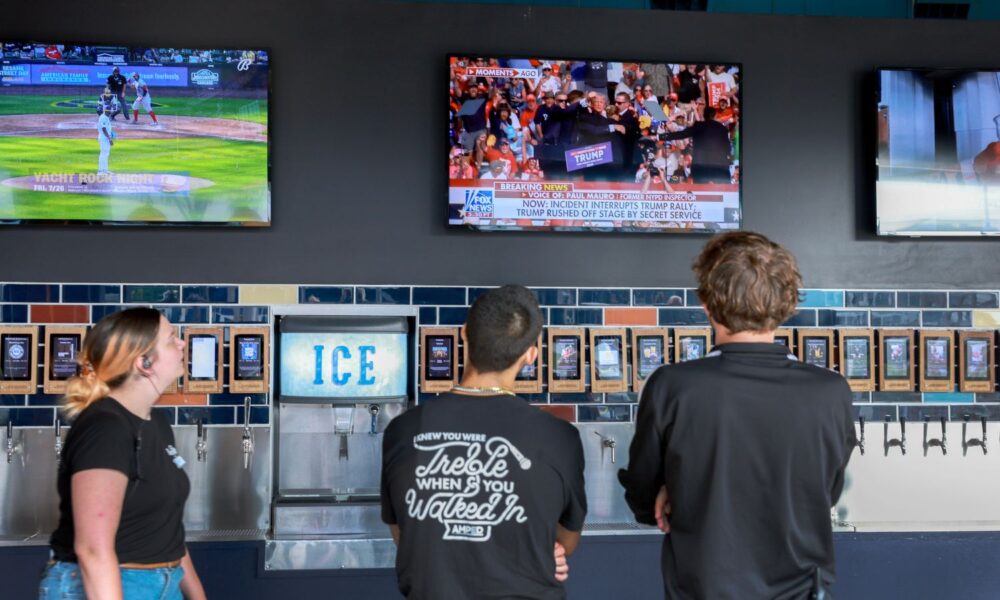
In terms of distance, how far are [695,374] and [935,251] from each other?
2.72 metres

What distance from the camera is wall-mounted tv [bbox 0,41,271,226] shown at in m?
3.54

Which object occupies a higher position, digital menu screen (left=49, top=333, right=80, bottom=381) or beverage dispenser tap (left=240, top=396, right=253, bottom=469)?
digital menu screen (left=49, top=333, right=80, bottom=381)

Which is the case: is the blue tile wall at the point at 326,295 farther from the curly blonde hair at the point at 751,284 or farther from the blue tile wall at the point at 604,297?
the curly blonde hair at the point at 751,284

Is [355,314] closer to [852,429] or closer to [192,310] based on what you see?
[192,310]

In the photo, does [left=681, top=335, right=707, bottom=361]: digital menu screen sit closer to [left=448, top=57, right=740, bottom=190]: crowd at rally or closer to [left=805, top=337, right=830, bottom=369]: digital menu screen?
[left=805, top=337, right=830, bottom=369]: digital menu screen

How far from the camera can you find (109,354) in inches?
74.3

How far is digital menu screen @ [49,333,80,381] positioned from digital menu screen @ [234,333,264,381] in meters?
0.61

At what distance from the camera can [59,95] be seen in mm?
3559

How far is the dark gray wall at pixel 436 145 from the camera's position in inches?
143

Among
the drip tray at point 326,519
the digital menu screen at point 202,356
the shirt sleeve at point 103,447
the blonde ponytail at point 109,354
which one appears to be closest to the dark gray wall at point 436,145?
the digital menu screen at point 202,356

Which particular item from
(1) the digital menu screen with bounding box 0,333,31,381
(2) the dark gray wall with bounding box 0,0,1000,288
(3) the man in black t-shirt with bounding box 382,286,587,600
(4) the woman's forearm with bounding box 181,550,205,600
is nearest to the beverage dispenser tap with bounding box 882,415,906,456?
(2) the dark gray wall with bounding box 0,0,1000,288

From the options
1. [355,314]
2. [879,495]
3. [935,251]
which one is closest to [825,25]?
[935,251]

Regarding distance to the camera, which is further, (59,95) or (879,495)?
(879,495)

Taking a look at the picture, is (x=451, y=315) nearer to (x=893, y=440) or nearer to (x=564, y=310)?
(x=564, y=310)
